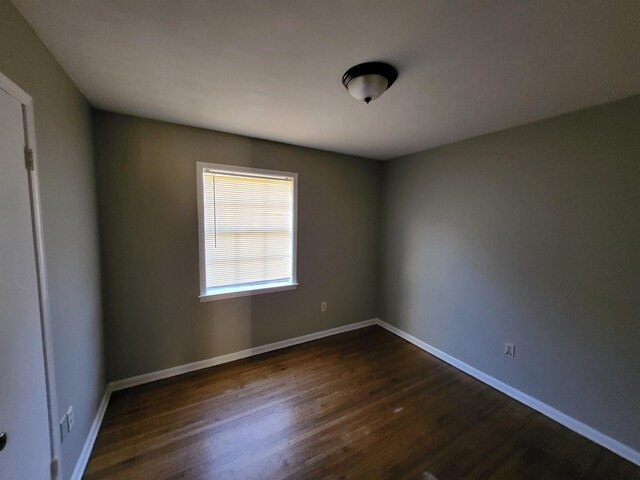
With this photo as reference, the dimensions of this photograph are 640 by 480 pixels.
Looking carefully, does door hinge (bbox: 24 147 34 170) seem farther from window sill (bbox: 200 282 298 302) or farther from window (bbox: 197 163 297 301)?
window sill (bbox: 200 282 298 302)

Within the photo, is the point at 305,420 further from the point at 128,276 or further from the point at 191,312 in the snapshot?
the point at 128,276

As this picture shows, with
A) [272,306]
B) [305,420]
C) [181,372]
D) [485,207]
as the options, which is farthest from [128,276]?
[485,207]

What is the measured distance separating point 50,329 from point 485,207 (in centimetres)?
314

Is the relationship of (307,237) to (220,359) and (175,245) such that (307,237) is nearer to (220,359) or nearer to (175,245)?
(175,245)

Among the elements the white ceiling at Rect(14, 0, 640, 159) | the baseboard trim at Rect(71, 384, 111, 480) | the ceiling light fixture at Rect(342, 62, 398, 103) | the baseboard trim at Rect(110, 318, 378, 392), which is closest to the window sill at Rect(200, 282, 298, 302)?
the baseboard trim at Rect(110, 318, 378, 392)

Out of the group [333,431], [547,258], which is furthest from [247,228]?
[547,258]

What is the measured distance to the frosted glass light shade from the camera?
1.36 m

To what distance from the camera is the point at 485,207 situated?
2.36 meters

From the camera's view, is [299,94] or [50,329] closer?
[50,329]

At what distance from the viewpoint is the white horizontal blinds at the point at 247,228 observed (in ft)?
8.14

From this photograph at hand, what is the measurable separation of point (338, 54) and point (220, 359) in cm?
277

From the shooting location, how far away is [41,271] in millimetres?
1107

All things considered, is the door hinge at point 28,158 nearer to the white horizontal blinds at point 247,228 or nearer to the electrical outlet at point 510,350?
the white horizontal blinds at point 247,228

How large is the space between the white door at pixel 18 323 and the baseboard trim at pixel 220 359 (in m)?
1.20
